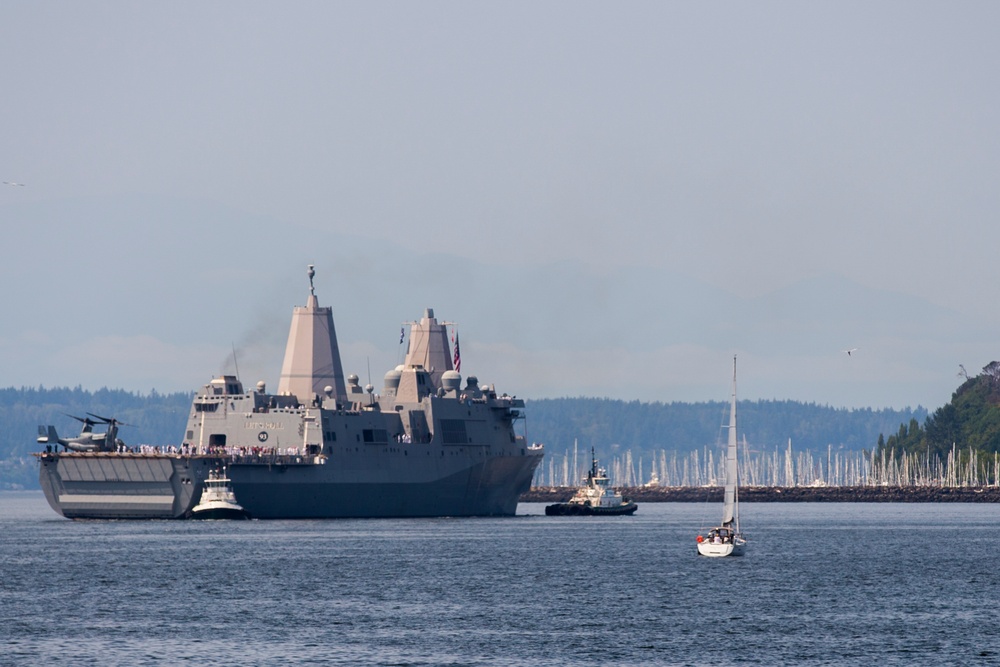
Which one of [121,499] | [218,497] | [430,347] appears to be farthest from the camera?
[430,347]

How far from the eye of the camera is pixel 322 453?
360ft

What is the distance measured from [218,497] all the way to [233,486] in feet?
3.59

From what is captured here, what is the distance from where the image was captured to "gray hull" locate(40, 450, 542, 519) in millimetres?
106000

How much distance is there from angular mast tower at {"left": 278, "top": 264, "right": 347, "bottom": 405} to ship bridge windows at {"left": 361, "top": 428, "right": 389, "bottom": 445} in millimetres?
7097

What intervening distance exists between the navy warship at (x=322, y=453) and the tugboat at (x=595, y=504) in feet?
40.8

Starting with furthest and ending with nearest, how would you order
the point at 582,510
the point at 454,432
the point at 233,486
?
the point at 582,510
the point at 454,432
the point at 233,486

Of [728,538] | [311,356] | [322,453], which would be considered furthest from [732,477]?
[311,356]

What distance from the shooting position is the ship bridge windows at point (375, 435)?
11294 cm

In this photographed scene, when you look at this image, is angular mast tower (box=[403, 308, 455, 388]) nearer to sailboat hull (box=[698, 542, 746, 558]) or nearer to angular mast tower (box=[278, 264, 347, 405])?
angular mast tower (box=[278, 264, 347, 405])

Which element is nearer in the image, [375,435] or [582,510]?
[375,435]

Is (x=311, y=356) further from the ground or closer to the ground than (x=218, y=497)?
further from the ground

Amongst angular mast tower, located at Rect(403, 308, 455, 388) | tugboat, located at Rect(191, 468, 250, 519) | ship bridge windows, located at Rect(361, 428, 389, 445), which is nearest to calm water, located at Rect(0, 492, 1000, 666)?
tugboat, located at Rect(191, 468, 250, 519)

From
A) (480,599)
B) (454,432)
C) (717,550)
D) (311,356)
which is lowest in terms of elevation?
(480,599)

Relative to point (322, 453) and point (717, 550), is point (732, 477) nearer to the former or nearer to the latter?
point (717, 550)
